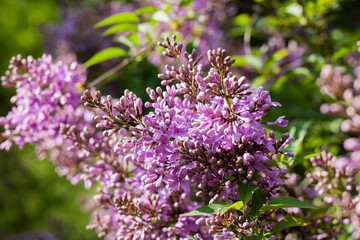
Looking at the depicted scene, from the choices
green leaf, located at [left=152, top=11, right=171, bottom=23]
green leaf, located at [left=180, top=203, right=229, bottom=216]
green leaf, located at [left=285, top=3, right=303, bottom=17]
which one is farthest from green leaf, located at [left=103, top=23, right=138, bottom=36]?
green leaf, located at [left=180, top=203, right=229, bottom=216]

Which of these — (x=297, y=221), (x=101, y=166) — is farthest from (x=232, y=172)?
(x=101, y=166)

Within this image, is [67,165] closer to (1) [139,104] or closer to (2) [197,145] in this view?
(1) [139,104]

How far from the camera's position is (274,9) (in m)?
2.73

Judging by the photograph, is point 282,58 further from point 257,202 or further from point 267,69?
point 257,202

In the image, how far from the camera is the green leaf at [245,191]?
1.18 m

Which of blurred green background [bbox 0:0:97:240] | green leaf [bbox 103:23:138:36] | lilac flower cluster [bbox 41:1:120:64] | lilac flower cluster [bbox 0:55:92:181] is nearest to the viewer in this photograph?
lilac flower cluster [bbox 0:55:92:181]

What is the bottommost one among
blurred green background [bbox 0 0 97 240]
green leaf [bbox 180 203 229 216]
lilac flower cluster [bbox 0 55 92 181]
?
green leaf [bbox 180 203 229 216]

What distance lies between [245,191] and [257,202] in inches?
3.8

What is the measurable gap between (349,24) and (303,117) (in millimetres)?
2196

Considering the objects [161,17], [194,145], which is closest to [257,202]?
[194,145]

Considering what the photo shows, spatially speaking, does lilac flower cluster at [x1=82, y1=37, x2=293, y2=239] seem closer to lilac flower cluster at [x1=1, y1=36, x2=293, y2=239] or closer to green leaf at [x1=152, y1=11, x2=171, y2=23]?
lilac flower cluster at [x1=1, y1=36, x2=293, y2=239]

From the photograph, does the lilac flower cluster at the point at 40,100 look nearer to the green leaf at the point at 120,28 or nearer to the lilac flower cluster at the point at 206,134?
the green leaf at the point at 120,28

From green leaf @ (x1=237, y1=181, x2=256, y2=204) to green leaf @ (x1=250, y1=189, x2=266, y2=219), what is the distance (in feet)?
0.28

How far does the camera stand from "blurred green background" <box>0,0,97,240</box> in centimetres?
596
